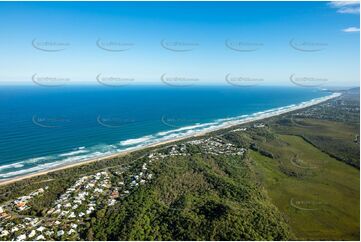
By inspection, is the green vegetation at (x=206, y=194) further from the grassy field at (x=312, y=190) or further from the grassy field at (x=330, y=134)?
the grassy field at (x=330, y=134)

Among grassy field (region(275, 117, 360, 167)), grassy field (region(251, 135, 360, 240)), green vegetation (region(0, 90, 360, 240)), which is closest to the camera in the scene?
green vegetation (region(0, 90, 360, 240))

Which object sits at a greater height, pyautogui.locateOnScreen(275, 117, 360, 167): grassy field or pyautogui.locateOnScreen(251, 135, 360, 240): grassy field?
pyautogui.locateOnScreen(275, 117, 360, 167): grassy field

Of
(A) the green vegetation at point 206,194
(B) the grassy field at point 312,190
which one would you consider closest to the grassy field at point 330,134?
(A) the green vegetation at point 206,194

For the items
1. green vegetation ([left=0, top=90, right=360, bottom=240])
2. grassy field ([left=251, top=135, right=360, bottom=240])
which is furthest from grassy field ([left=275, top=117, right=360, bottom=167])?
grassy field ([left=251, top=135, right=360, bottom=240])

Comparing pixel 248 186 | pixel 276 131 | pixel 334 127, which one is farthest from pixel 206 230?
pixel 334 127

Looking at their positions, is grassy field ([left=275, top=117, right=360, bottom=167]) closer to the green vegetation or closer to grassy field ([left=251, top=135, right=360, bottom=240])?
the green vegetation

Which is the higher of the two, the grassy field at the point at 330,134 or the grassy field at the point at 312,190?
the grassy field at the point at 330,134

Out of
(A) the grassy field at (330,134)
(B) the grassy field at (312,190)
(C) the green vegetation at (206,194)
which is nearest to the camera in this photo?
(C) the green vegetation at (206,194)

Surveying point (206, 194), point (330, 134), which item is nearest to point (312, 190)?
point (206, 194)

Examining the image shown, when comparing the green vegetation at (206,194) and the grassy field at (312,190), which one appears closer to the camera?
the green vegetation at (206,194)
